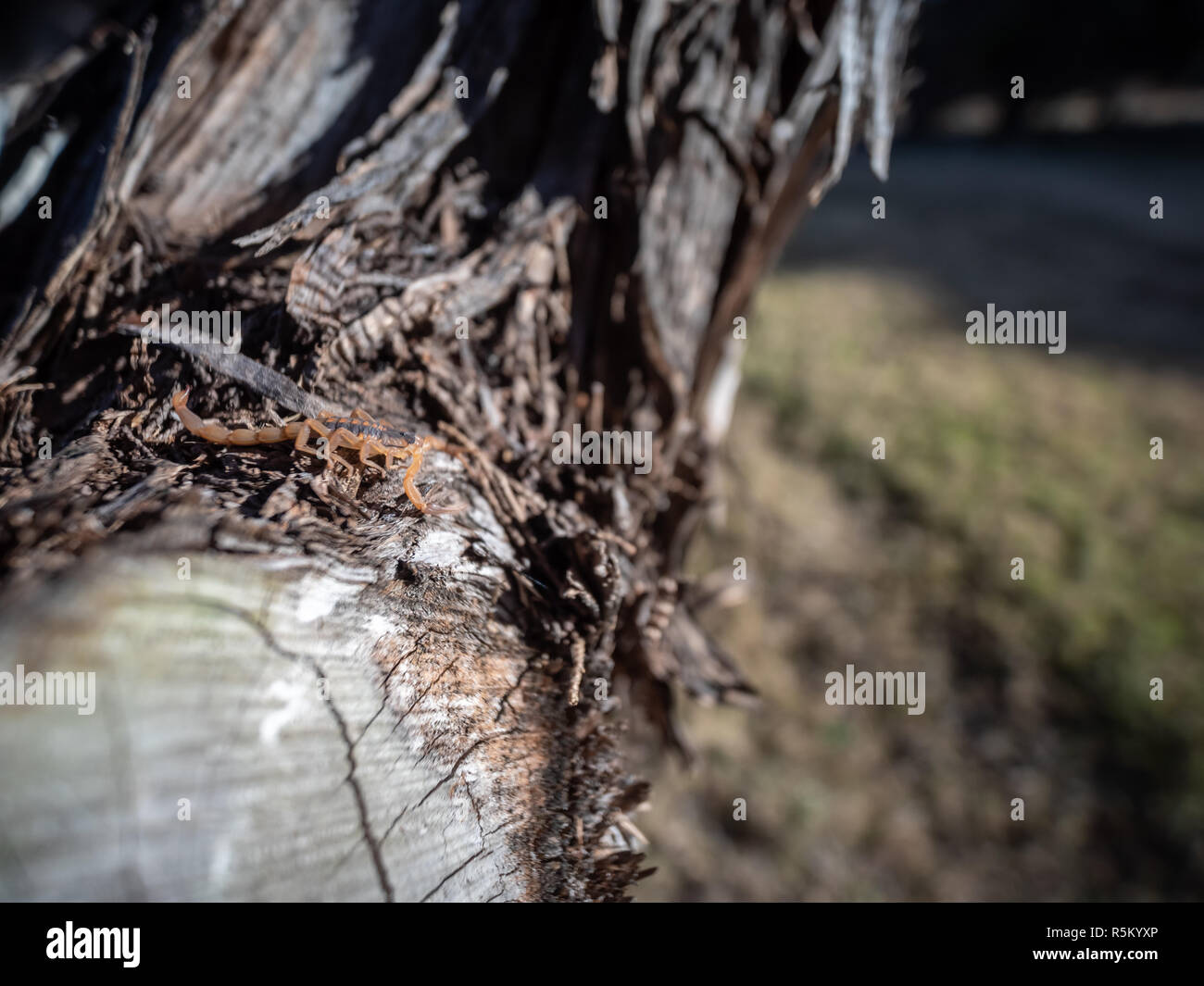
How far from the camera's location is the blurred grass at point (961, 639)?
312cm

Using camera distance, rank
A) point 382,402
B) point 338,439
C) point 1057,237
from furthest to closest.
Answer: point 1057,237 < point 382,402 < point 338,439

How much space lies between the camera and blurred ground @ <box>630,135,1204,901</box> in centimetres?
313

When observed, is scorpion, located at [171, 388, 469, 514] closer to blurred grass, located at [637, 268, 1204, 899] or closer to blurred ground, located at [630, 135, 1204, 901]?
blurred ground, located at [630, 135, 1204, 901]

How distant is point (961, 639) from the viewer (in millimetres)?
3582

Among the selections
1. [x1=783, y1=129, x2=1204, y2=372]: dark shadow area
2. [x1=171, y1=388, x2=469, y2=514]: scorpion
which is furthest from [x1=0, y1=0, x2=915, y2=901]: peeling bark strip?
[x1=783, y1=129, x2=1204, y2=372]: dark shadow area

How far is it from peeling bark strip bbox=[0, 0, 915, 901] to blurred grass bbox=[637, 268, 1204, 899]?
1.82m

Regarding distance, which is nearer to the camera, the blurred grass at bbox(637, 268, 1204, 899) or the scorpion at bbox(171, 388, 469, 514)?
the scorpion at bbox(171, 388, 469, 514)

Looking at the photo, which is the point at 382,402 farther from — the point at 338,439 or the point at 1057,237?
the point at 1057,237

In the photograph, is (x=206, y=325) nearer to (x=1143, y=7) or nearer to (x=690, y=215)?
(x=690, y=215)

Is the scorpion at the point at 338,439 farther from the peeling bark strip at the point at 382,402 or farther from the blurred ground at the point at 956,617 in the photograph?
the blurred ground at the point at 956,617

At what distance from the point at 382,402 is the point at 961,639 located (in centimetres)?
311

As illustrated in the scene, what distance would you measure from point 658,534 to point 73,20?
7.81 feet

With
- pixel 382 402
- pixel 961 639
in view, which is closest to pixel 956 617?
Result: pixel 961 639
